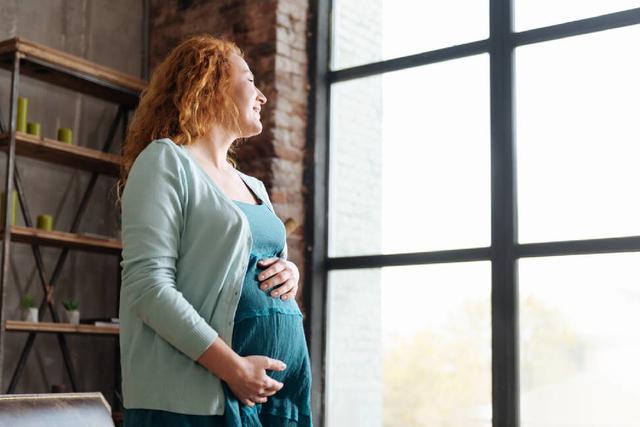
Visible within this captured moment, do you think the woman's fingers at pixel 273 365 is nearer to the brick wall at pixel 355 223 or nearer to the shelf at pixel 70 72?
the brick wall at pixel 355 223

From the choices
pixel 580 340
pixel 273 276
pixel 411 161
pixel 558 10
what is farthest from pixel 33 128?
pixel 273 276

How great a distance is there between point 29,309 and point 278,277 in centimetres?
272

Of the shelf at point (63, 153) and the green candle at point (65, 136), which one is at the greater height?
the green candle at point (65, 136)

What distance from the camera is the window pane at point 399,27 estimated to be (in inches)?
170

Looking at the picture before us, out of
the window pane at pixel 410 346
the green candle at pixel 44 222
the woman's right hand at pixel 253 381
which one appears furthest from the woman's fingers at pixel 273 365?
the green candle at pixel 44 222

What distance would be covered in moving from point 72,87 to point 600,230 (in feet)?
8.34

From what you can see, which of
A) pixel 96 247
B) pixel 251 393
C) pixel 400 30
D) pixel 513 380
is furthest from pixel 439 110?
pixel 251 393

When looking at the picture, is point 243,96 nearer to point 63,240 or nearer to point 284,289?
point 284,289

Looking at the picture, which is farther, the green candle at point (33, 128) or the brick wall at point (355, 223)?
the brick wall at point (355, 223)

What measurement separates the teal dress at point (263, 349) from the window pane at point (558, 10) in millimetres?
2621

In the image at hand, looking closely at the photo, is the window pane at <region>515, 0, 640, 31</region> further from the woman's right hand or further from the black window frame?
the woman's right hand

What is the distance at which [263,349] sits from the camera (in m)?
1.64

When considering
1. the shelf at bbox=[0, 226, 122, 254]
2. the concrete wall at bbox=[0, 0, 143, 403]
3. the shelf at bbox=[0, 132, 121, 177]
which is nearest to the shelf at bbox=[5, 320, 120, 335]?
the concrete wall at bbox=[0, 0, 143, 403]

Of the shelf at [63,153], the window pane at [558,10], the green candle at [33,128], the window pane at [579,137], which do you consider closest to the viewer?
the window pane at [579,137]
